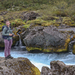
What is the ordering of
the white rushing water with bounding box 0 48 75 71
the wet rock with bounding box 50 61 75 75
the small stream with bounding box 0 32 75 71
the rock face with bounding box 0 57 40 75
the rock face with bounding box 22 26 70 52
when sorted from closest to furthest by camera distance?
the wet rock with bounding box 50 61 75 75 → the rock face with bounding box 0 57 40 75 → the small stream with bounding box 0 32 75 71 → the white rushing water with bounding box 0 48 75 71 → the rock face with bounding box 22 26 70 52

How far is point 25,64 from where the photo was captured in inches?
194

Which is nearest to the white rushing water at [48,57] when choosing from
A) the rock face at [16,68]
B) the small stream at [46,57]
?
the small stream at [46,57]

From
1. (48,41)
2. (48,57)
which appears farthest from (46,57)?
(48,41)

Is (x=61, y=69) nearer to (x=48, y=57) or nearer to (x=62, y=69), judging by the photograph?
(x=62, y=69)

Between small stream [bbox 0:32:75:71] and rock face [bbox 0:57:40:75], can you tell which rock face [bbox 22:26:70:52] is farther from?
rock face [bbox 0:57:40:75]

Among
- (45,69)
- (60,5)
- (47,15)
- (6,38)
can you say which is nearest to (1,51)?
(6,38)

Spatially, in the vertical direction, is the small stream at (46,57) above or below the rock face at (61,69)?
below

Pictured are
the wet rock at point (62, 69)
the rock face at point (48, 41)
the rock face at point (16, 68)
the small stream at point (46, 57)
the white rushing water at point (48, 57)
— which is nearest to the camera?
the wet rock at point (62, 69)

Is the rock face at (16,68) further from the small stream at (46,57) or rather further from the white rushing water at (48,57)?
the white rushing water at (48,57)

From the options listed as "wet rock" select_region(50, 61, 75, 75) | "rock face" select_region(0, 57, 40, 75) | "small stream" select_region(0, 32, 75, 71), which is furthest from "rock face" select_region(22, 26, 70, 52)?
"wet rock" select_region(50, 61, 75, 75)

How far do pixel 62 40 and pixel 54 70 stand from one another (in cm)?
763

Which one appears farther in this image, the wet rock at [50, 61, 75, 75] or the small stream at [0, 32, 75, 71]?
the small stream at [0, 32, 75, 71]

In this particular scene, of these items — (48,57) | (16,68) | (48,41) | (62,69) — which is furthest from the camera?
(48,41)

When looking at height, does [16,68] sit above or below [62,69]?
below
